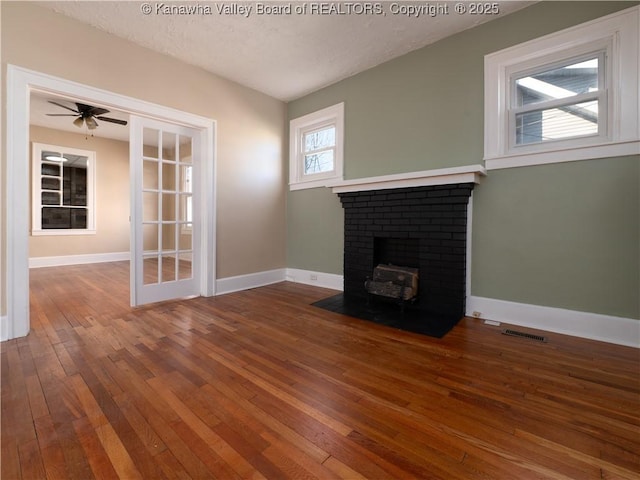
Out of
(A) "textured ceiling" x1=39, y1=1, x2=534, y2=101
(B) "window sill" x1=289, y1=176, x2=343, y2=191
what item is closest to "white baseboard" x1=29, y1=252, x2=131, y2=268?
(B) "window sill" x1=289, y1=176, x2=343, y2=191

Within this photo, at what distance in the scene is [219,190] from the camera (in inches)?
141

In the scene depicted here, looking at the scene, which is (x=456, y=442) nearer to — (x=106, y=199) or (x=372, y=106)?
(x=372, y=106)

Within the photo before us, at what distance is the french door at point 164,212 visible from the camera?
304 centimetres

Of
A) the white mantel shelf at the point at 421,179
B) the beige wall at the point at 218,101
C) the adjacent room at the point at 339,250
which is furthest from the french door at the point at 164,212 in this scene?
the white mantel shelf at the point at 421,179

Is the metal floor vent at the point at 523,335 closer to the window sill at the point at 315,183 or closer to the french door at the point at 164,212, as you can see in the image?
the window sill at the point at 315,183

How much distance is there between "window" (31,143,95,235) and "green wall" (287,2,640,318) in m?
5.77

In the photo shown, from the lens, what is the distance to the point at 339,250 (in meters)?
3.81

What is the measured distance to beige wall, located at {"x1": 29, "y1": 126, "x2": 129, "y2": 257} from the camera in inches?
222

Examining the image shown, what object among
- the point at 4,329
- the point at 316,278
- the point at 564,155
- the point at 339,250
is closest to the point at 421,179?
the point at 564,155

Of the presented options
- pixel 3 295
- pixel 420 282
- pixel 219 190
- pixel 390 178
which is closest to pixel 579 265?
pixel 420 282

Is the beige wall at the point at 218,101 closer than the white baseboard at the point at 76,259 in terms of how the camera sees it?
Yes

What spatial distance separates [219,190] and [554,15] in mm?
3624

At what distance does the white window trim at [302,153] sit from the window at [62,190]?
187 inches

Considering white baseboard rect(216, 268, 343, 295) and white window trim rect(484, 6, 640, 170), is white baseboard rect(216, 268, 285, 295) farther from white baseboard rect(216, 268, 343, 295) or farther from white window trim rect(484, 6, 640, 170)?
white window trim rect(484, 6, 640, 170)
